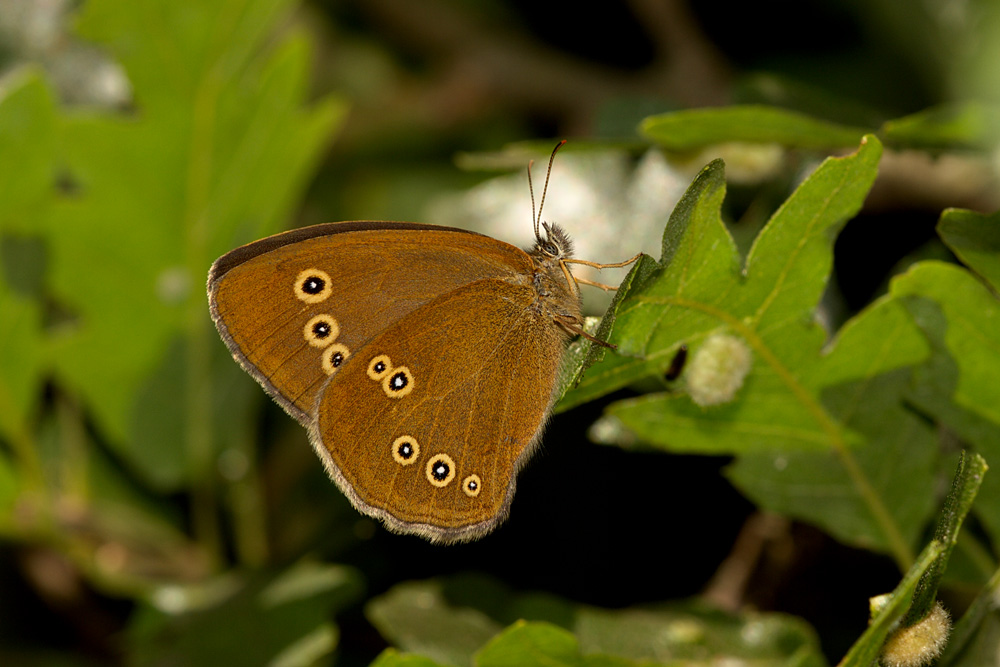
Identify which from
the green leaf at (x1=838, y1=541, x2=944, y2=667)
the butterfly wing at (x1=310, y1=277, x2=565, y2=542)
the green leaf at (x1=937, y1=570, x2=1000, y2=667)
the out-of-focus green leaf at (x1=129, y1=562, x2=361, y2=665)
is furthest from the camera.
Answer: the out-of-focus green leaf at (x1=129, y1=562, x2=361, y2=665)

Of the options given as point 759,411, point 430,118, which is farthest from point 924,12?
point 430,118

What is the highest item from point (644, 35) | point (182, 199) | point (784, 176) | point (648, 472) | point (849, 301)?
point (644, 35)

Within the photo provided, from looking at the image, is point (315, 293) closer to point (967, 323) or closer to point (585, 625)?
point (585, 625)

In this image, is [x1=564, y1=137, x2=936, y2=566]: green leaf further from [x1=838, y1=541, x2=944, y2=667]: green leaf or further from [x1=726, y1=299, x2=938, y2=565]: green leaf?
[x1=838, y1=541, x2=944, y2=667]: green leaf

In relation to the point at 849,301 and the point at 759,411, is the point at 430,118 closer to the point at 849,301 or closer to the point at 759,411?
the point at 849,301

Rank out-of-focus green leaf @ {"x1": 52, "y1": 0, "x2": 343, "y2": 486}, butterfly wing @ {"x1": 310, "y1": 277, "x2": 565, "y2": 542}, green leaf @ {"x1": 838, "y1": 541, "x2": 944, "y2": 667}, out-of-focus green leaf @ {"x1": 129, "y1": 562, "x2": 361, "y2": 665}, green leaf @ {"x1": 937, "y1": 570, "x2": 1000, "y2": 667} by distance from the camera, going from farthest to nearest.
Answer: out-of-focus green leaf @ {"x1": 52, "y1": 0, "x2": 343, "y2": 486} → out-of-focus green leaf @ {"x1": 129, "y1": 562, "x2": 361, "y2": 665} → butterfly wing @ {"x1": 310, "y1": 277, "x2": 565, "y2": 542} → green leaf @ {"x1": 937, "y1": 570, "x2": 1000, "y2": 667} → green leaf @ {"x1": 838, "y1": 541, "x2": 944, "y2": 667}

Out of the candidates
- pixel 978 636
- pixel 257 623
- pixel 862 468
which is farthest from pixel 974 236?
pixel 257 623

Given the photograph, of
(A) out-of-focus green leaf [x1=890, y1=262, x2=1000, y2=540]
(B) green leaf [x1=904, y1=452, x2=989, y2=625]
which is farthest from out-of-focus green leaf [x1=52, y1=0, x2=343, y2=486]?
(B) green leaf [x1=904, y1=452, x2=989, y2=625]

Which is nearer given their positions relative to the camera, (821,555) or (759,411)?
(759,411)
